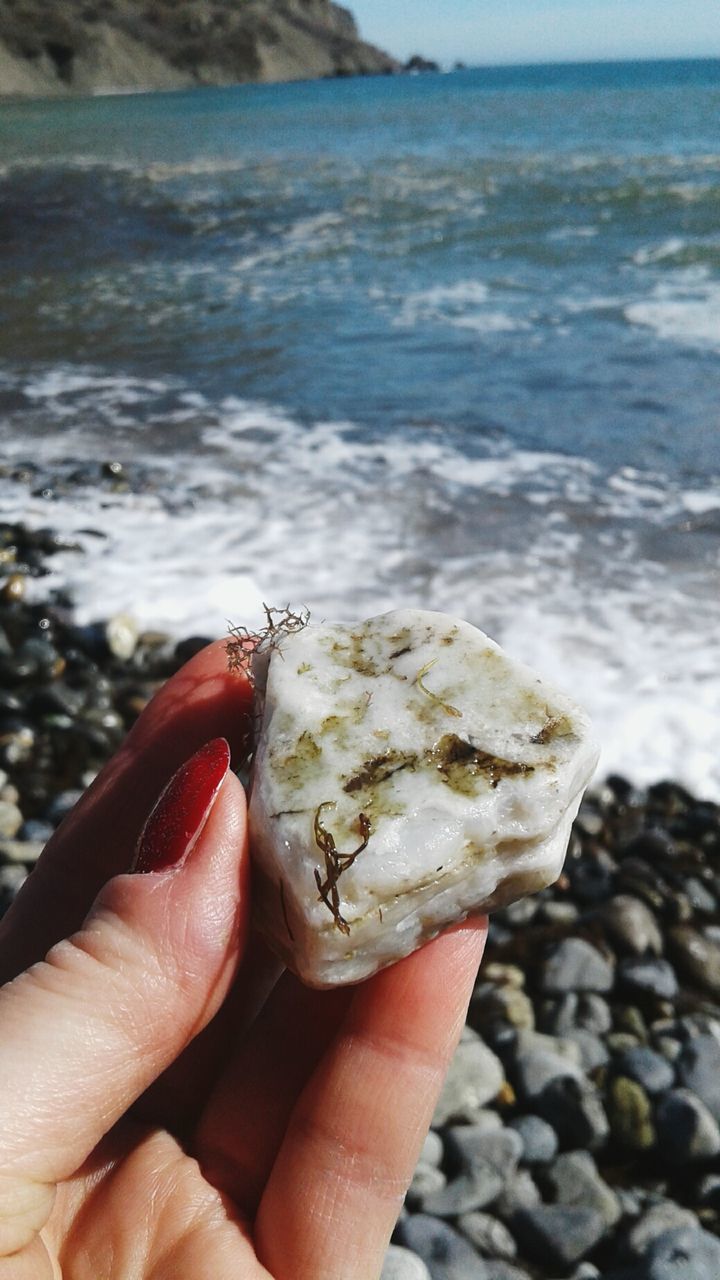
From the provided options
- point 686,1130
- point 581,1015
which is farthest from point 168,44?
point 686,1130

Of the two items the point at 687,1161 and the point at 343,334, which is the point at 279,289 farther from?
the point at 687,1161

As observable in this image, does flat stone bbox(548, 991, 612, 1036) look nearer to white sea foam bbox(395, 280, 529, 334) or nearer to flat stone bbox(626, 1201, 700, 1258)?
flat stone bbox(626, 1201, 700, 1258)

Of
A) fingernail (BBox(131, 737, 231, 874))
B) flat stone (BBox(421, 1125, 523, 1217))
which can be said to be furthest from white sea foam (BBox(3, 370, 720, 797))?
fingernail (BBox(131, 737, 231, 874))

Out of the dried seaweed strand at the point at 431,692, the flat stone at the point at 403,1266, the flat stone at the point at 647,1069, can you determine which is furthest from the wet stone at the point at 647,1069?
the dried seaweed strand at the point at 431,692

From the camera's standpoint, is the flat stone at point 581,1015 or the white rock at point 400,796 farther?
the flat stone at point 581,1015

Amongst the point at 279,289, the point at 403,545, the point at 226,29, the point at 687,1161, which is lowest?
the point at 687,1161

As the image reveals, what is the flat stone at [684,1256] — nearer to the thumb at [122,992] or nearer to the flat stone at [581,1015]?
the flat stone at [581,1015]

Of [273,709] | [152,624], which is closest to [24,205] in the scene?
[152,624]
